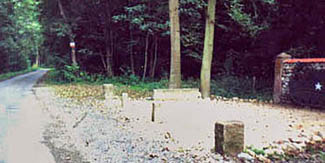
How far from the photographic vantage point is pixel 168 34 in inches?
781

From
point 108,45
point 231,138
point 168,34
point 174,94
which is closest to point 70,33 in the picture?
point 108,45

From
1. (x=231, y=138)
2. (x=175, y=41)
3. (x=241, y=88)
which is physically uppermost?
(x=175, y=41)

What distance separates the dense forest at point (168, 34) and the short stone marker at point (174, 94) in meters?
3.44

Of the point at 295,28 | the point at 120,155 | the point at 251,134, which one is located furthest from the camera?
the point at 295,28

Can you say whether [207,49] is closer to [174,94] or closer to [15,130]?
[174,94]

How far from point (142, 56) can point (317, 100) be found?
1602cm

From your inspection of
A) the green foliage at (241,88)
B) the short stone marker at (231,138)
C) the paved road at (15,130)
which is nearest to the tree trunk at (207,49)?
the green foliage at (241,88)

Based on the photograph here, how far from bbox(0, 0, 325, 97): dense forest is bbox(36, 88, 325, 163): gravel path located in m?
4.73

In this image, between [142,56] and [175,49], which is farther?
[142,56]

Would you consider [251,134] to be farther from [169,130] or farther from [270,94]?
[270,94]

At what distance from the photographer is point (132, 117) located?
876 cm

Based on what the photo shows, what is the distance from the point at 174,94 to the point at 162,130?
3503 millimetres

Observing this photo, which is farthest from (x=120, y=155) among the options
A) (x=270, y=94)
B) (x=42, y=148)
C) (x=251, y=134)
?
(x=270, y=94)

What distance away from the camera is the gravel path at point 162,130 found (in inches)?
202
